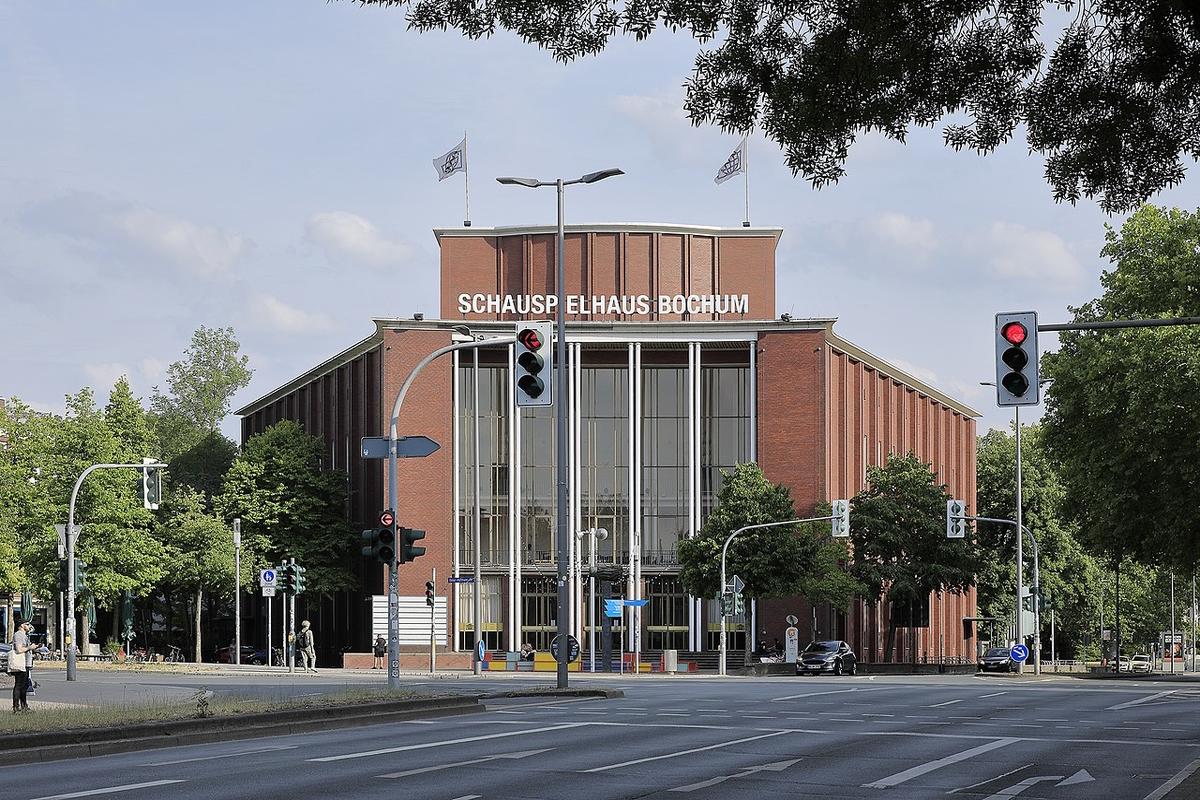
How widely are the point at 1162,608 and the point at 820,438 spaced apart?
53354 mm

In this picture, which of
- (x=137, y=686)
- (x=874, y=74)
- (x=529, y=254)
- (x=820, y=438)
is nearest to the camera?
(x=874, y=74)

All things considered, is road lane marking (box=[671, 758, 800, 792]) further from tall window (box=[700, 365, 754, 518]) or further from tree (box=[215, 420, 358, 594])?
tall window (box=[700, 365, 754, 518])

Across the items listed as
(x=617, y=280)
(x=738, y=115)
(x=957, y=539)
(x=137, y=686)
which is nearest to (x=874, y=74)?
(x=738, y=115)

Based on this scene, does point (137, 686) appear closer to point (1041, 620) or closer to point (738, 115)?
point (738, 115)

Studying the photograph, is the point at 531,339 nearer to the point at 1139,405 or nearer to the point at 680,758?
the point at 680,758

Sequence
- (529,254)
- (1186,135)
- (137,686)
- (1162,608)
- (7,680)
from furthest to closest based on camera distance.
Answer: (1162,608)
(529,254)
(137,686)
(7,680)
(1186,135)

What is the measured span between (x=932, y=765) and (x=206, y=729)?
30.6ft

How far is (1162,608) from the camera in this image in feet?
380

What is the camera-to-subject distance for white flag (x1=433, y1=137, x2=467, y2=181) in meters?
72.4

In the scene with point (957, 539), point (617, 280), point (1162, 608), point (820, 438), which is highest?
point (617, 280)

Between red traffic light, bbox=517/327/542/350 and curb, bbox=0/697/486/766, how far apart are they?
613 cm

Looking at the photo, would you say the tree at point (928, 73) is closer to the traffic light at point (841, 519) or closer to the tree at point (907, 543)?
the traffic light at point (841, 519)

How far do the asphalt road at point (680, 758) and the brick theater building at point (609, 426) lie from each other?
44526 mm

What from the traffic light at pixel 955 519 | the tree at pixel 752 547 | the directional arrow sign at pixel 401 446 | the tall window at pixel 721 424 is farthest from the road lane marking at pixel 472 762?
the tall window at pixel 721 424
